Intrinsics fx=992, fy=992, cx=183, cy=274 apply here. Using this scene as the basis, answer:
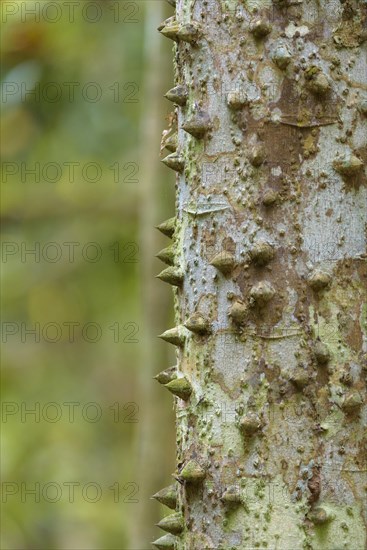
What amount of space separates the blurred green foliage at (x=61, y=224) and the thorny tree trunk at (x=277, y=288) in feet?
10.2

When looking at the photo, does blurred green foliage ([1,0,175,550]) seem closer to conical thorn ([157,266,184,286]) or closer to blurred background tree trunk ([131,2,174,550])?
blurred background tree trunk ([131,2,174,550])

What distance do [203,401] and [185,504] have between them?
224 mm

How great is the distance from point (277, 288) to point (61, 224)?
5.48m

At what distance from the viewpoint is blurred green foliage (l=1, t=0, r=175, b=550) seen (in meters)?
6.80

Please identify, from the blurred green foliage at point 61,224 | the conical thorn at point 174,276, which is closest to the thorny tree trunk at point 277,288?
the conical thorn at point 174,276

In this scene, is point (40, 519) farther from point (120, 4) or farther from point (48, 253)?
point (120, 4)

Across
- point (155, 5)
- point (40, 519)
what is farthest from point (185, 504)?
point (40, 519)

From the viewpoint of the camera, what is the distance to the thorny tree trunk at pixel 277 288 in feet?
6.22

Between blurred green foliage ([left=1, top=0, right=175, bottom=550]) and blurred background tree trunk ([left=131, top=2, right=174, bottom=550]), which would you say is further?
blurred green foliage ([left=1, top=0, right=175, bottom=550])

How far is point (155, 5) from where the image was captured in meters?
5.25

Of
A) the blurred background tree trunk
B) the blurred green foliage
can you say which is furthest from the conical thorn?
the blurred green foliage

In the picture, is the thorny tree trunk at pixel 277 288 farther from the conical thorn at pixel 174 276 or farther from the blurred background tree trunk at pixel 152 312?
the blurred background tree trunk at pixel 152 312

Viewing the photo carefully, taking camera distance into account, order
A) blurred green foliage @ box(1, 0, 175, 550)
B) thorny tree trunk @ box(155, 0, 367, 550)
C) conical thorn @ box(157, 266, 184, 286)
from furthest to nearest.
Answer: blurred green foliage @ box(1, 0, 175, 550), conical thorn @ box(157, 266, 184, 286), thorny tree trunk @ box(155, 0, 367, 550)

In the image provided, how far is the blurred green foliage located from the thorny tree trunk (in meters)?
3.11
